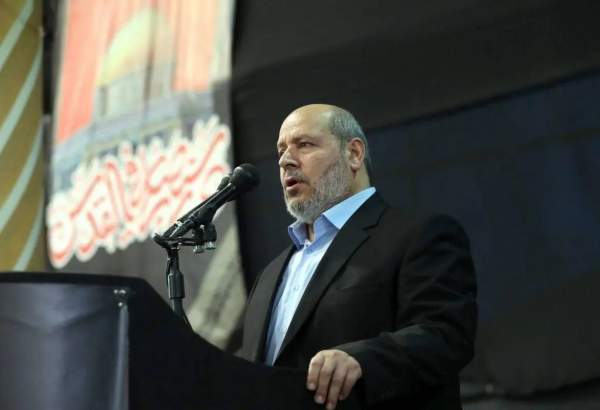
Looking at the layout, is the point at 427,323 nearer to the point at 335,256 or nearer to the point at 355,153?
the point at 335,256

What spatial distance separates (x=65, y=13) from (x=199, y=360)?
3903 millimetres

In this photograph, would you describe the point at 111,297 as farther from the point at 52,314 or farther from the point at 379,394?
the point at 379,394

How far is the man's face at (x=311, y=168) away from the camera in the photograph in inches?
87.3

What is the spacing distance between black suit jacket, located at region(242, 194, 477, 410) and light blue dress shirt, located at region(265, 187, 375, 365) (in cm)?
3

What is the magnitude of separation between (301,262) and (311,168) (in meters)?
0.23

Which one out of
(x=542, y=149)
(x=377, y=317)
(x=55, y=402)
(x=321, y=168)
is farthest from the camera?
(x=542, y=149)

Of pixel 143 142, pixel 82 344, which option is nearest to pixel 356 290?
pixel 82 344

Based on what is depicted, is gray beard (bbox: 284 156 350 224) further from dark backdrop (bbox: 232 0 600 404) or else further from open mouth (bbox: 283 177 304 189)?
dark backdrop (bbox: 232 0 600 404)

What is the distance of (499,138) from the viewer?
10.2ft

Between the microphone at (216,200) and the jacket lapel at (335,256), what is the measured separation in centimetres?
22

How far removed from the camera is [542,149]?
2.98 metres

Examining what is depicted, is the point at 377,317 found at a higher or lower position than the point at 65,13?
lower

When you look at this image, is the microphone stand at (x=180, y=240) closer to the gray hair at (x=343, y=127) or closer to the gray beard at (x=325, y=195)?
the gray beard at (x=325, y=195)

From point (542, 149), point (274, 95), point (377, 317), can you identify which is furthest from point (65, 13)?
point (377, 317)
